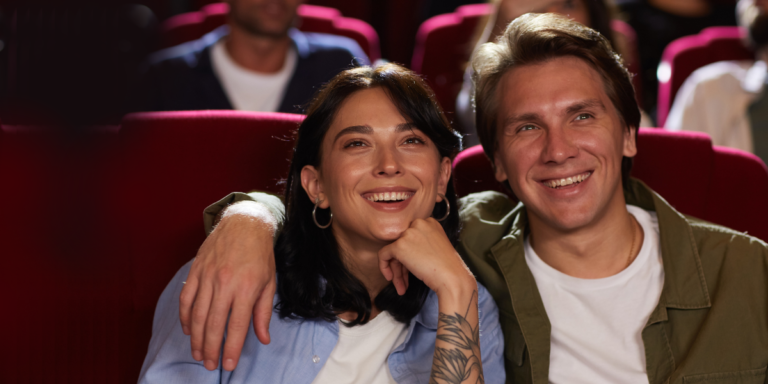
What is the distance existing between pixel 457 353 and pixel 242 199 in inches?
20.6

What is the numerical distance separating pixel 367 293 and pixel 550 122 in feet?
1.68

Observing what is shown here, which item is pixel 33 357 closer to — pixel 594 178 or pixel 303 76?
pixel 594 178

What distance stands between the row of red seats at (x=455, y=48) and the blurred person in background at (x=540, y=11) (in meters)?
0.38

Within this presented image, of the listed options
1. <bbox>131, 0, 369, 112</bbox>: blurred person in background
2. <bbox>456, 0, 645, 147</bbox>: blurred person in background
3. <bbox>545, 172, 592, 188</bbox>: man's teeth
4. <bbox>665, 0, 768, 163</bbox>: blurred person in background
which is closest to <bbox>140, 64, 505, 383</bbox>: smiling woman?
<bbox>545, 172, 592, 188</bbox>: man's teeth

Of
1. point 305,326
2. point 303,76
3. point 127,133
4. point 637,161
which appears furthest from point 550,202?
point 303,76

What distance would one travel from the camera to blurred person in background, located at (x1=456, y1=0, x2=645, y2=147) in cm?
214

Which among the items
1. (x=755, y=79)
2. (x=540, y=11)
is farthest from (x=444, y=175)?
(x=755, y=79)

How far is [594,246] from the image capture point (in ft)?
4.38

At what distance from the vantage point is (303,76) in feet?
7.94

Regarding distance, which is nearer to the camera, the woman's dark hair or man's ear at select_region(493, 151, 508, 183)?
the woman's dark hair

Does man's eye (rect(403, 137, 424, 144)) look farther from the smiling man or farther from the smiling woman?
the smiling man

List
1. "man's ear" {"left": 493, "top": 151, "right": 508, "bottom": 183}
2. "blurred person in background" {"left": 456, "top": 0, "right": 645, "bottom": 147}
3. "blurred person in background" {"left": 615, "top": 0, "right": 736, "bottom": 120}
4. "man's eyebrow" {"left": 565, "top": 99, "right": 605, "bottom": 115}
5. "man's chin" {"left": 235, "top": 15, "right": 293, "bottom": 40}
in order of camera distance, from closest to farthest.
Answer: "man's eyebrow" {"left": 565, "top": 99, "right": 605, "bottom": 115}
"man's ear" {"left": 493, "top": 151, "right": 508, "bottom": 183}
"blurred person in background" {"left": 456, "top": 0, "right": 645, "bottom": 147}
"man's chin" {"left": 235, "top": 15, "right": 293, "bottom": 40}
"blurred person in background" {"left": 615, "top": 0, "right": 736, "bottom": 120}

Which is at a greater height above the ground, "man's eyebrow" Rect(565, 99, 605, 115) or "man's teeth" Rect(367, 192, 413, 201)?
"man's eyebrow" Rect(565, 99, 605, 115)

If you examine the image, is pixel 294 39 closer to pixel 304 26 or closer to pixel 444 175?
pixel 304 26
